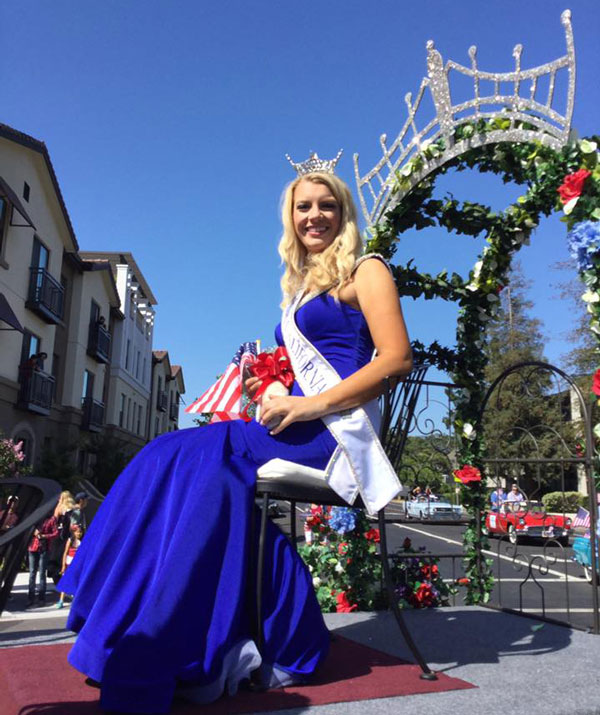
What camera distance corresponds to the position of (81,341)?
24.8m

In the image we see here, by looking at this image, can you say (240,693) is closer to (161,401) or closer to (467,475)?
(467,475)

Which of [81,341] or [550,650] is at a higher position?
[81,341]

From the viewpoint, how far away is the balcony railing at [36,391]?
18.6 m

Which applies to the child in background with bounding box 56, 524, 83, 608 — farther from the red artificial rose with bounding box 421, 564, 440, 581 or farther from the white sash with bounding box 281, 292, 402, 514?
the white sash with bounding box 281, 292, 402, 514

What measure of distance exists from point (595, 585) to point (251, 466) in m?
2.65

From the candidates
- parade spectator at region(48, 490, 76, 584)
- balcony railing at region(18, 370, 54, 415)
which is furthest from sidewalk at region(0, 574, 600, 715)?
balcony railing at region(18, 370, 54, 415)

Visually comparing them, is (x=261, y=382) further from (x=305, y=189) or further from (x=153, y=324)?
(x=153, y=324)

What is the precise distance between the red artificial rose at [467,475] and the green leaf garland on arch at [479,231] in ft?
0.18

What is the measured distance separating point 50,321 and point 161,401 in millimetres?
26365

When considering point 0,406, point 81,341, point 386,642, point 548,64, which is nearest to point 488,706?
point 386,642

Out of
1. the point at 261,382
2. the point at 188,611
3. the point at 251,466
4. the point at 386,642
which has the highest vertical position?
the point at 261,382

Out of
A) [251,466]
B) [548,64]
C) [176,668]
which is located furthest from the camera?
[548,64]

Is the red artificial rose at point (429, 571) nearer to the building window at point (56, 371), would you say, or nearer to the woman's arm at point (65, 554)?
the woman's arm at point (65, 554)

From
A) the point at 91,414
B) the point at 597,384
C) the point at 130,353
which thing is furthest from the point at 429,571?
the point at 130,353
